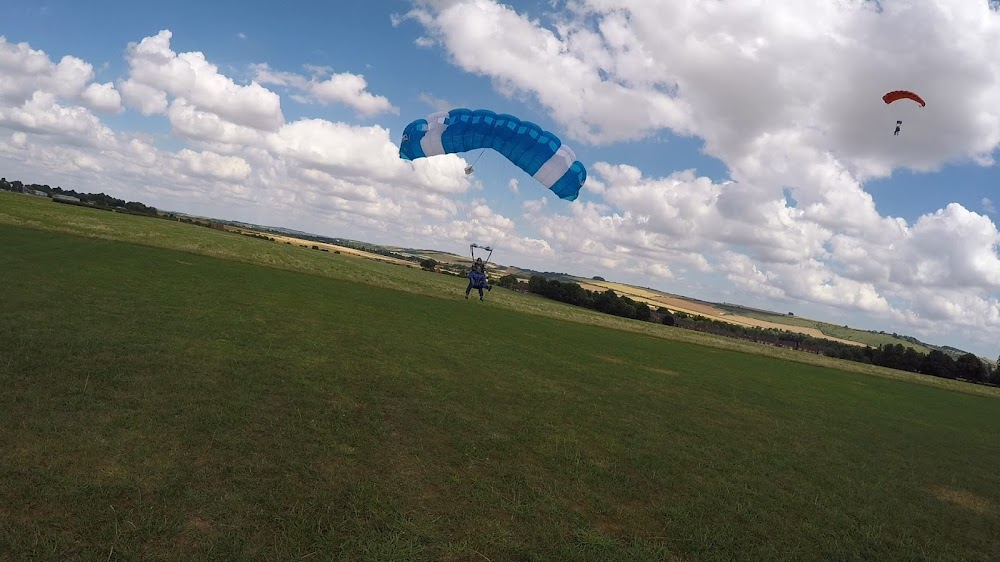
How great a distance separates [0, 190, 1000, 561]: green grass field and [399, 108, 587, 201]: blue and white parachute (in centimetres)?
780

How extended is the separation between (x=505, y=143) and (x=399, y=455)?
53.6ft

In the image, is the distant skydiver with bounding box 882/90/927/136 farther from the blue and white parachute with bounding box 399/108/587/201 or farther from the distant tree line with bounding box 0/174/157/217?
the distant tree line with bounding box 0/174/157/217

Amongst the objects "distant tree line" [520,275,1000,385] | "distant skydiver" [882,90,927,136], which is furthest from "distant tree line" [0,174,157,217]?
"distant skydiver" [882,90,927,136]

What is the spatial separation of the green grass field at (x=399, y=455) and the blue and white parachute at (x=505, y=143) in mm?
7803

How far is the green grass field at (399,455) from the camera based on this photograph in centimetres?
575

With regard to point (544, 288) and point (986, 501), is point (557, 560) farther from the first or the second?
point (544, 288)

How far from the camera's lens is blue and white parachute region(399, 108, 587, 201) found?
21.4 metres

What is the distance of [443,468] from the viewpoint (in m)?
7.80

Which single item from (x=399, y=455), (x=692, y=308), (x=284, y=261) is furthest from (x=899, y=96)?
(x=692, y=308)

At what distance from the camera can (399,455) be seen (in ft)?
26.5

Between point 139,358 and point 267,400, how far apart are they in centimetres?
353

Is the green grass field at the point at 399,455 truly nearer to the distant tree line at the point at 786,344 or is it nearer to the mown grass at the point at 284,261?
the mown grass at the point at 284,261

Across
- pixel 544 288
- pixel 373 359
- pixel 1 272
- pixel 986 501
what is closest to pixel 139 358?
pixel 373 359

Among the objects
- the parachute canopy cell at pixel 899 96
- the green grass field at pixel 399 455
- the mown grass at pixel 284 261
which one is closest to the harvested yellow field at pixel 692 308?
the mown grass at pixel 284 261
